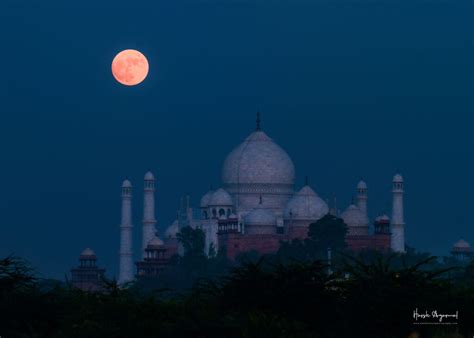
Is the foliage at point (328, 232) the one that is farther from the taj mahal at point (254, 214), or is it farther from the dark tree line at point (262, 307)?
the dark tree line at point (262, 307)

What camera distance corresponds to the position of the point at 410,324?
22.0 m

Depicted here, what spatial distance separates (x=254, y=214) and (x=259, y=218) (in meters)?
0.59

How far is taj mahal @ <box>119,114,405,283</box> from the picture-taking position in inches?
4469

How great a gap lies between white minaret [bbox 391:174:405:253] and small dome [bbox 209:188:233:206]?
12188 mm

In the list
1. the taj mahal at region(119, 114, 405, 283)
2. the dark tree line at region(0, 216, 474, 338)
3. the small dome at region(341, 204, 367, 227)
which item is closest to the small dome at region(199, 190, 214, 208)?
the taj mahal at region(119, 114, 405, 283)

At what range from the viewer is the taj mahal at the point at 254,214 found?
114 meters

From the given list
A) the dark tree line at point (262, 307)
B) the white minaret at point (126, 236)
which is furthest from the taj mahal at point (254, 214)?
the dark tree line at point (262, 307)

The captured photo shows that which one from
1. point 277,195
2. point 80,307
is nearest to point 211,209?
point 277,195

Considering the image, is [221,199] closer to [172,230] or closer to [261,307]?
[172,230]

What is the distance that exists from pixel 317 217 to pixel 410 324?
95.1 meters

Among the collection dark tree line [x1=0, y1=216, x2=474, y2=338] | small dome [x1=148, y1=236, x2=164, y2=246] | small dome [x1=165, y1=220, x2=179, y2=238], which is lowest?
dark tree line [x1=0, y1=216, x2=474, y2=338]

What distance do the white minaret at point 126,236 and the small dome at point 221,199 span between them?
302 inches

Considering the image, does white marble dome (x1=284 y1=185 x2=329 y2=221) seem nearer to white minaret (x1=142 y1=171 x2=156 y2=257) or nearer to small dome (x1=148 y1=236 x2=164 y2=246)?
small dome (x1=148 y1=236 x2=164 y2=246)

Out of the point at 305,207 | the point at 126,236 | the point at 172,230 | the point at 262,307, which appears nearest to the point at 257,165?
the point at 305,207
